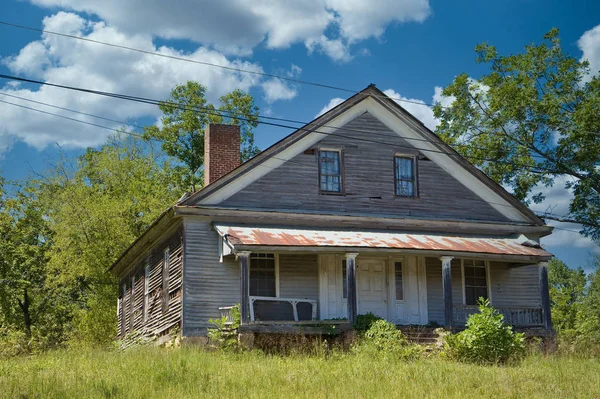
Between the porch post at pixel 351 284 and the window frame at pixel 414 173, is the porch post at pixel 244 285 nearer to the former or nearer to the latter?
the porch post at pixel 351 284

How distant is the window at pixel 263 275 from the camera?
79.7 ft

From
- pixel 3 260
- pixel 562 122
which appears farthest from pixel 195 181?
pixel 562 122

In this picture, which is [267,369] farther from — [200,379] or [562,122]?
[562,122]

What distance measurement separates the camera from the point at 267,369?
57.0 feet

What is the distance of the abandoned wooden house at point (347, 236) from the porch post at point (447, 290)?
0.13ft

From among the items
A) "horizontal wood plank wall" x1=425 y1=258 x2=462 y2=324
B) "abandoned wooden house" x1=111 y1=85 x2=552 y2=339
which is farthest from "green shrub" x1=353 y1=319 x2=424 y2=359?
"horizontal wood plank wall" x1=425 y1=258 x2=462 y2=324

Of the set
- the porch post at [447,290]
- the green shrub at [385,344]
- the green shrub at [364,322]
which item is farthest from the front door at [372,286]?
the green shrub at [385,344]

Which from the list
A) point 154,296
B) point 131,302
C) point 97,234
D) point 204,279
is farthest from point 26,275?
point 204,279

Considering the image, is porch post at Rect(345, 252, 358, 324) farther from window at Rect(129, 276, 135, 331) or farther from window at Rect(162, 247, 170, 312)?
window at Rect(129, 276, 135, 331)

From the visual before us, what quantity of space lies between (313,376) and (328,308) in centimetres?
781

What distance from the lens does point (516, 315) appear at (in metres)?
25.6

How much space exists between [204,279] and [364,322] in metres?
4.55

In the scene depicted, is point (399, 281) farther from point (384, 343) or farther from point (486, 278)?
point (384, 343)

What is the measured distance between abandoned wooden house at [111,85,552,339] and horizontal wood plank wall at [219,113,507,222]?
3 centimetres
